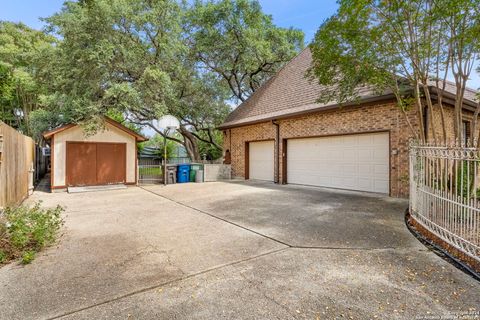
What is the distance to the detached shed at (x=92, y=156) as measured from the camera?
1034 cm

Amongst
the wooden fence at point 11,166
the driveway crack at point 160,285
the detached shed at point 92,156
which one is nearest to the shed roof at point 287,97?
the detached shed at point 92,156

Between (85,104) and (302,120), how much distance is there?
8889 millimetres

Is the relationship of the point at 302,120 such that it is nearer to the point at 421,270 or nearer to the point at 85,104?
the point at 421,270

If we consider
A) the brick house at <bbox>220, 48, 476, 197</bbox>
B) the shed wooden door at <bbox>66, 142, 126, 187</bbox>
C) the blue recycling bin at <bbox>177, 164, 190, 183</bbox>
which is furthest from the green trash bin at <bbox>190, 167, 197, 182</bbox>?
the shed wooden door at <bbox>66, 142, 126, 187</bbox>

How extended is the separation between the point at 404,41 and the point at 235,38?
11365 mm

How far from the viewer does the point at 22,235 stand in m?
3.74

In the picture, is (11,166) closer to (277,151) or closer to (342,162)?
(277,151)

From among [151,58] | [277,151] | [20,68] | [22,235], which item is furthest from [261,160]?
[20,68]

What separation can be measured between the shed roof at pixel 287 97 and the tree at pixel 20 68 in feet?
34.2

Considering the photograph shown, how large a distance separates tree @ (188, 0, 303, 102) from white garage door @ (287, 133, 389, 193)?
728 cm

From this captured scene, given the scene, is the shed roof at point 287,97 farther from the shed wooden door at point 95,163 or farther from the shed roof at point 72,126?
the shed wooden door at point 95,163

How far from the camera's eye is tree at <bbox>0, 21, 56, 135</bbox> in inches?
601

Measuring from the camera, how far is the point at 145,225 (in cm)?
521

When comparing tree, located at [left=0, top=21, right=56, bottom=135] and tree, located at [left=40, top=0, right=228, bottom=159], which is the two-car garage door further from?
tree, located at [left=0, top=21, right=56, bottom=135]
